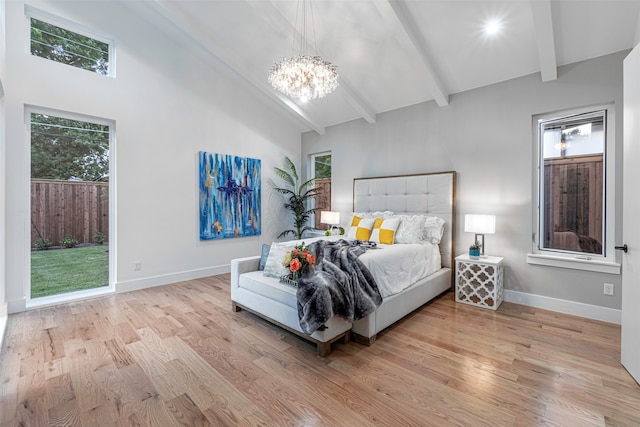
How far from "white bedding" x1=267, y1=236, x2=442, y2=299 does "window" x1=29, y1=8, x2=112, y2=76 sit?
11.3 ft

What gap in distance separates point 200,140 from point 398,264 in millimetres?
3643

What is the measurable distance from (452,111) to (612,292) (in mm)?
2737

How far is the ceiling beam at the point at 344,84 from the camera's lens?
3683mm

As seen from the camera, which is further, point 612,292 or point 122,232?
point 122,232

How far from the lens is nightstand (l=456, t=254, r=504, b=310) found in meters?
3.32

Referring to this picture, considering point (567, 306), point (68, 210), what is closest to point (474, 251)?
point (567, 306)

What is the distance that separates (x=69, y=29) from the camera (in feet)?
11.7

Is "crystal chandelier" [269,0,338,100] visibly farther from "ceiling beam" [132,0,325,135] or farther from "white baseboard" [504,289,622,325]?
"white baseboard" [504,289,622,325]

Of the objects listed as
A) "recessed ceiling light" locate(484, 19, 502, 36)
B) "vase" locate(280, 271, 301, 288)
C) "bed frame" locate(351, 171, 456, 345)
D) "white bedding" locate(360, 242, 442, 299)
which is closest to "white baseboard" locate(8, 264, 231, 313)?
"vase" locate(280, 271, 301, 288)

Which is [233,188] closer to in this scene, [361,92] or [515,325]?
[361,92]

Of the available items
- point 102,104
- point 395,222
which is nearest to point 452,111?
point 395,222

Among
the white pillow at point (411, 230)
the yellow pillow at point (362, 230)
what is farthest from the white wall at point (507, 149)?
the yellow pillow at point (362, 230)

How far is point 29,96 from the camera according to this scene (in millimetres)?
3250

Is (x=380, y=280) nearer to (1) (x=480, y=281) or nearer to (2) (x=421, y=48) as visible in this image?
(1) (x=480, y=281)
